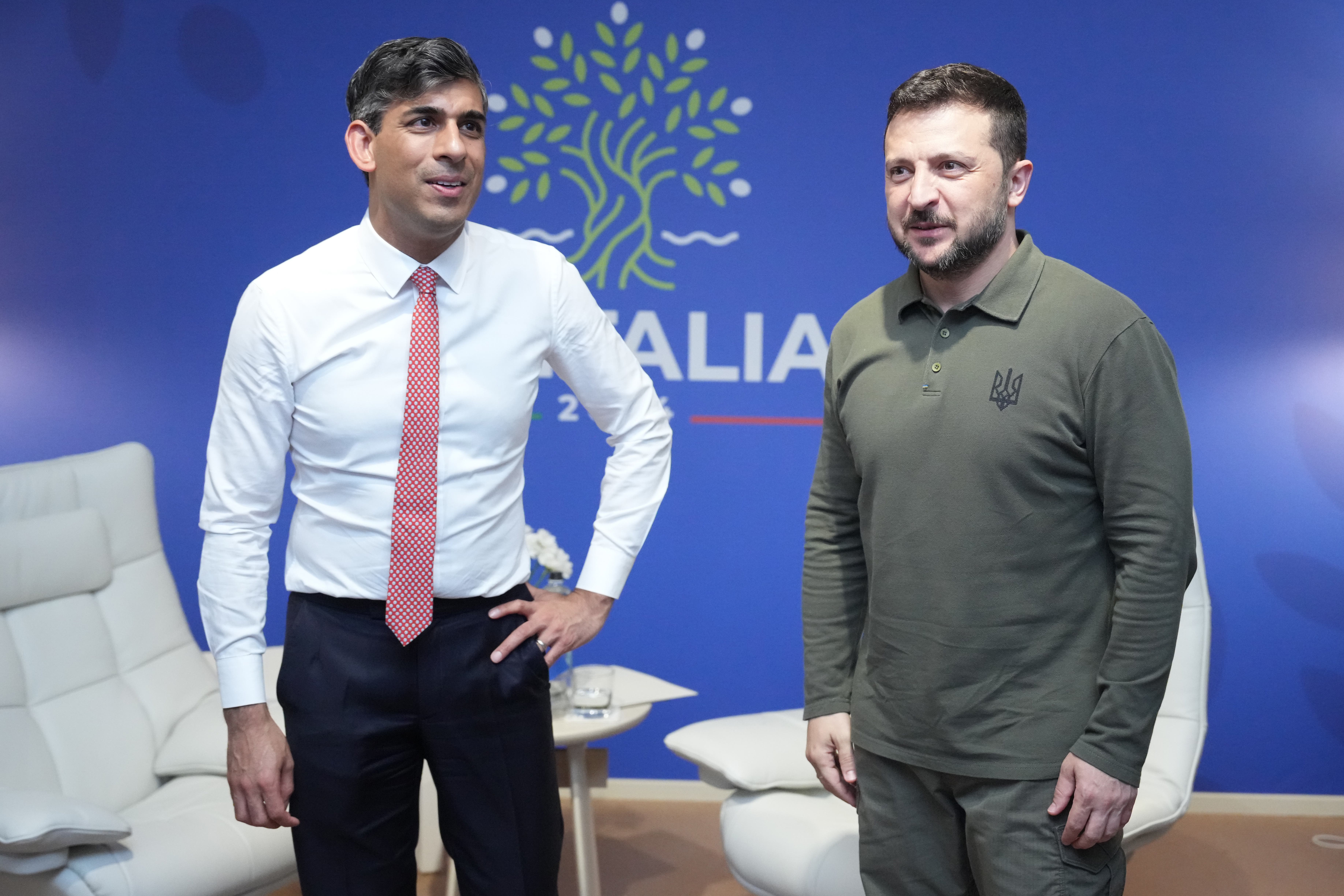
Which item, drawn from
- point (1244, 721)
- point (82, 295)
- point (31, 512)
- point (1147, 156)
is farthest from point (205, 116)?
point (1244, 721)

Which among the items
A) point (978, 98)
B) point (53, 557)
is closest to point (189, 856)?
point (53, 557)

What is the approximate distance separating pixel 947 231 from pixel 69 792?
210 centimetres

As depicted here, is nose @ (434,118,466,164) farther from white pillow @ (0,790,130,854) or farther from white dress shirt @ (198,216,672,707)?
white pillow @ (0,790,130,854)

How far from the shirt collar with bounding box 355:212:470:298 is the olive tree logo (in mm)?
1895

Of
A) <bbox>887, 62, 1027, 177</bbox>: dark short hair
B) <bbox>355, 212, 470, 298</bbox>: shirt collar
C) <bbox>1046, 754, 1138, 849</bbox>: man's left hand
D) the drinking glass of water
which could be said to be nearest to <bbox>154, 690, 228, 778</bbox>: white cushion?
the drinking glass of water

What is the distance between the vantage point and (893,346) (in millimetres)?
1473

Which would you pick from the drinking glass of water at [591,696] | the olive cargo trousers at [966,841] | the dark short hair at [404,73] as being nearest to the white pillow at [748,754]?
the drinking glass of water at [591,696]

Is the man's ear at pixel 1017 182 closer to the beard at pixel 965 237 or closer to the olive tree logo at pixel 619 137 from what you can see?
the beard at pixel 965 237

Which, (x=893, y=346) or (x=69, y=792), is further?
(x=69, y=792)

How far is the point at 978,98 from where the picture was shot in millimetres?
1369

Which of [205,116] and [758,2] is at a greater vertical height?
[758,2]

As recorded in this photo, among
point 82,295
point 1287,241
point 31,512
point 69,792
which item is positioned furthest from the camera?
point 82,295

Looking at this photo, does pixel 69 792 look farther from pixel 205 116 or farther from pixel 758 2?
pixel 758 2

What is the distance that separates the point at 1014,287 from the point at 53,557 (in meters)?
2.19
